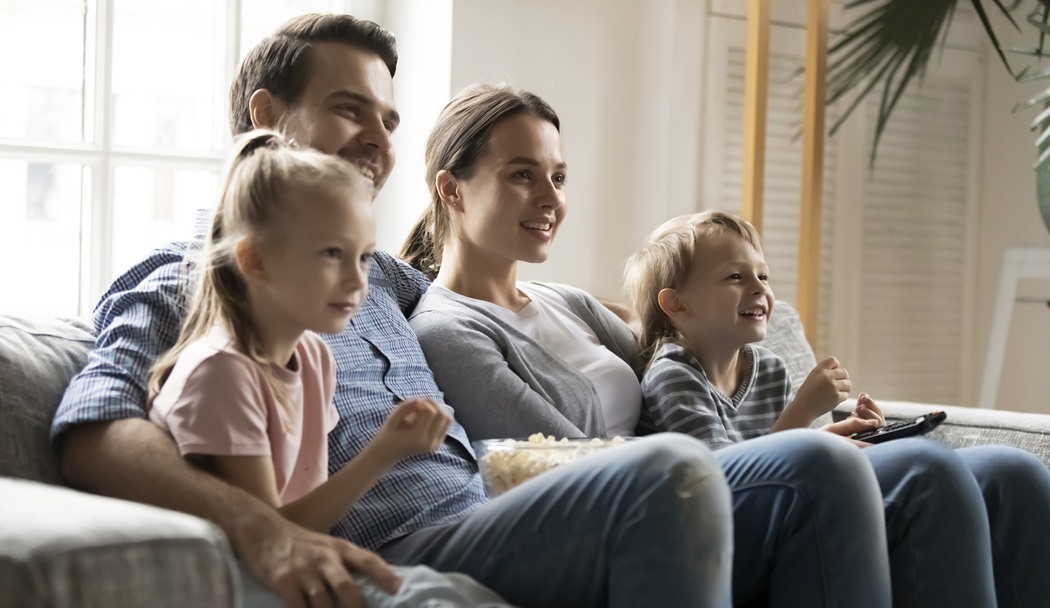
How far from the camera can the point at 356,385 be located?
4.78ft

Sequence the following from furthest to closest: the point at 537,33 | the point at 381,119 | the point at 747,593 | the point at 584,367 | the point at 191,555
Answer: the point at 537,33 → the point at 584,367 → the point at 381,119 → the point at 747,593 → the point at 191,555

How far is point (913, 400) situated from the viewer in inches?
148

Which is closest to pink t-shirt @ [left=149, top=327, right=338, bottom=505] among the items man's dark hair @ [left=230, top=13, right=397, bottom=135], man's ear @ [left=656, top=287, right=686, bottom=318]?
man's dark hair @ [left=230, top=13, right=397, bottom=135]

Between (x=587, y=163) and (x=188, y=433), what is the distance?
2106 millimetres

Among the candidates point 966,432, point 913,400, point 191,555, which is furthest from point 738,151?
point 191,555

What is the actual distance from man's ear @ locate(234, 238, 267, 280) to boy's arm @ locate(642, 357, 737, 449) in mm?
742

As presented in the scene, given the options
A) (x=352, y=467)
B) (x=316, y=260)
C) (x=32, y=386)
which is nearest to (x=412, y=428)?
(x=352, y=467)

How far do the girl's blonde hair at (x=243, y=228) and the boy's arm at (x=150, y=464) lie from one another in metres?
0.04

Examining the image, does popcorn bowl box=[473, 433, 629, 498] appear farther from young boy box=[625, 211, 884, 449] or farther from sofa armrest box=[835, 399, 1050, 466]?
sofa armrest box=[835, 399, 1050, 466]

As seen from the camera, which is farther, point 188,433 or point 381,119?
point 381,119

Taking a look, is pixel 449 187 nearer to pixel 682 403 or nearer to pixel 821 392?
pixel 682 403

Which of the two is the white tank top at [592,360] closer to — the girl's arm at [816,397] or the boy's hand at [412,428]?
the girl's arm at [816,397]

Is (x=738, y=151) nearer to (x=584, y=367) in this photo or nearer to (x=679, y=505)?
(x=584, y=367)

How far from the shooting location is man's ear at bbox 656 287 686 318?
1.87 m
